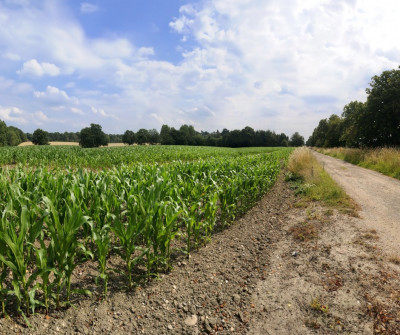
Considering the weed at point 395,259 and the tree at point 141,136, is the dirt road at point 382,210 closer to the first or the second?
the weed at point 395,259

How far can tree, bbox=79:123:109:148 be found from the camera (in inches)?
3127

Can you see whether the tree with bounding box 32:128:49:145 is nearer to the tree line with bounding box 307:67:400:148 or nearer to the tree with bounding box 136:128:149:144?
the tree with bounding box 136:128:149:144

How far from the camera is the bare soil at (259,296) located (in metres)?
2.66

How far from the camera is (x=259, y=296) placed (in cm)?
329

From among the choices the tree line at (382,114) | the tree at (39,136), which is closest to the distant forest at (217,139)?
the tree at (39,136)

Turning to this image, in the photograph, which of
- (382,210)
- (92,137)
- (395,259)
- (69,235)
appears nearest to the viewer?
(69,235)

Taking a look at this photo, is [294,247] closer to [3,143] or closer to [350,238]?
[350,238]

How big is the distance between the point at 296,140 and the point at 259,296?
139m

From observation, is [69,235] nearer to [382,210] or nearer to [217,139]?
[382,210]

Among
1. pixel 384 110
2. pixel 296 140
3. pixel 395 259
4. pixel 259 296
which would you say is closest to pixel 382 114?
pixel 384 110

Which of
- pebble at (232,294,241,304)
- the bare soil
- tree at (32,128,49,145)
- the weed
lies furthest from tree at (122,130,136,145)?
the weed

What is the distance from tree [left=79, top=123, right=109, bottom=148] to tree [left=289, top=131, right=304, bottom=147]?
3935 inches

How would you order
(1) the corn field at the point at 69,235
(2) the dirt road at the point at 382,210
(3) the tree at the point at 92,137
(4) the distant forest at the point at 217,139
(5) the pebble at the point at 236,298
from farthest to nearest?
(4) the distant forest at the point at 217,139
(3) the tree at the point at 92,137
(2) the dirt road at the point at 382,210
(5) the pebble at the point at 236,298
(1) the corn field at the point at 69,235

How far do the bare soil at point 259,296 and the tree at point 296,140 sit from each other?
133 m
